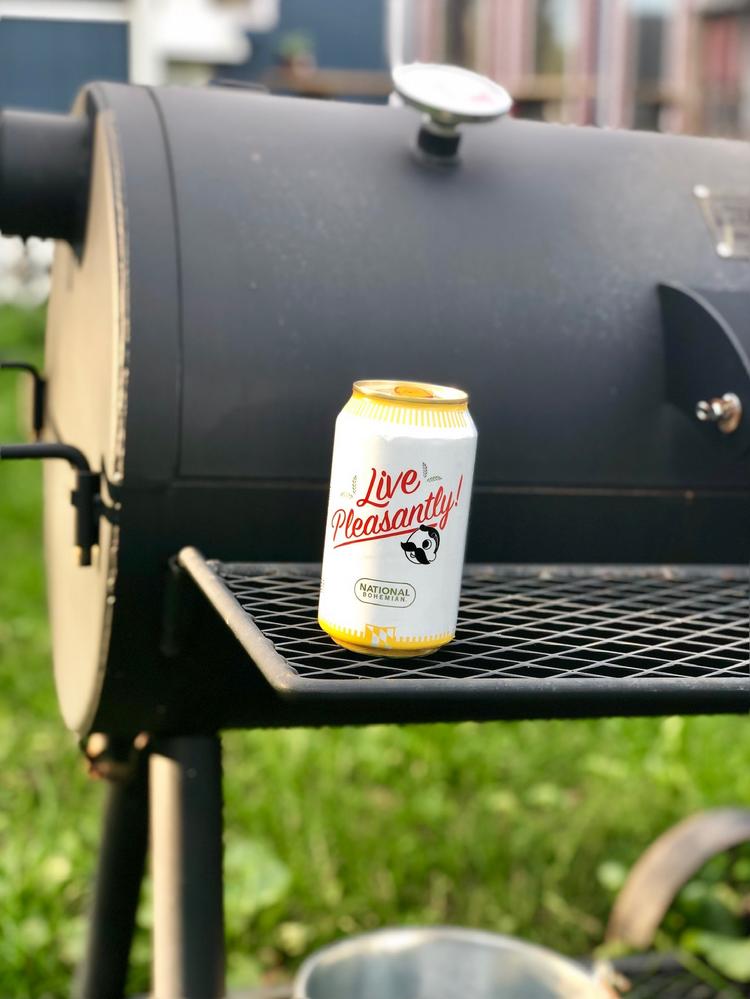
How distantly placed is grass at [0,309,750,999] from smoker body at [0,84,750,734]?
3.05ft

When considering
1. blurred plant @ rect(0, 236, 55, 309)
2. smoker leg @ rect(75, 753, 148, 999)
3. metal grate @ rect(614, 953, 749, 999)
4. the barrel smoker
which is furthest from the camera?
blurred plant @ rect(0, 236, 55, 309)

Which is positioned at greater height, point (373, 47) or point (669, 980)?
point (373, 47)

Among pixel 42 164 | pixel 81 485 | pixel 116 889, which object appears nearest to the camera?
pixel 81 485

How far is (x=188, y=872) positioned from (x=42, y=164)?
832 mm

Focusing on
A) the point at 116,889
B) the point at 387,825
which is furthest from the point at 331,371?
the point at 387,825

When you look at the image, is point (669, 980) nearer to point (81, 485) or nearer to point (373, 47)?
point (81, 485)

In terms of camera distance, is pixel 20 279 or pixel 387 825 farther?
pixel 20 279

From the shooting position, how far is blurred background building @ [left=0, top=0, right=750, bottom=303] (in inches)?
325

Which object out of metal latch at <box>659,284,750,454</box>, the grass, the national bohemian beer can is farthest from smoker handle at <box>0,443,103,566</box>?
the grass

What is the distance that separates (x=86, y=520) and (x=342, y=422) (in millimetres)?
443

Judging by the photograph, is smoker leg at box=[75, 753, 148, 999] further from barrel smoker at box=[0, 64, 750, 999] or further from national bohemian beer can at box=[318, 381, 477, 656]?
national bohemian beer can at box=[318, 381, 477, 656]

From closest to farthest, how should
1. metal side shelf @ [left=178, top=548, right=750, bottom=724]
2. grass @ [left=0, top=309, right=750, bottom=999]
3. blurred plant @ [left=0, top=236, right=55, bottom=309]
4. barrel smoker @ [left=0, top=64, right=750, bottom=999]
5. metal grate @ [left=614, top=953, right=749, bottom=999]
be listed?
metal side shelf @ [left=178, top=548, right=750, bottom=724] → barrel smoker @ [left=0, top=64, right=750, bottom=999] → metal grate @ [left=614, top=953, right=749, bottom=999] → grass @ [left=0, top=309, right=750, bottom=999] → blurred plant @ [left=0, top=236, right=55, bottom=309]

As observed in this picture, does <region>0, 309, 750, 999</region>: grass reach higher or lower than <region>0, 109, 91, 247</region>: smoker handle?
lower

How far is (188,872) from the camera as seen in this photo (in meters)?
1.43
